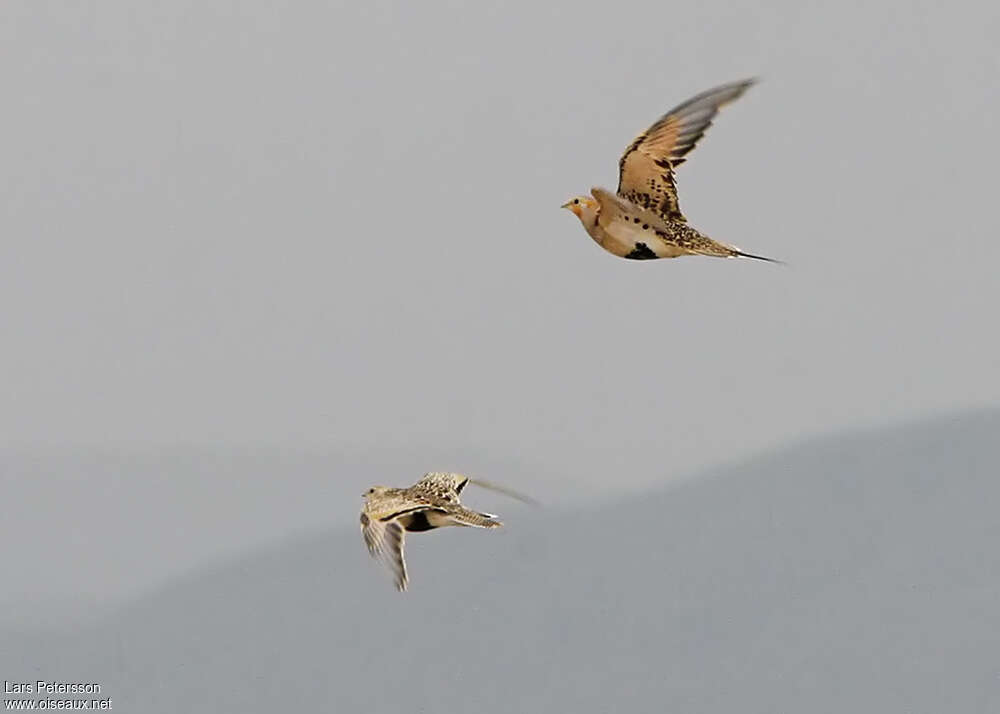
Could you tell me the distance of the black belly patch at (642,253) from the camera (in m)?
23.2

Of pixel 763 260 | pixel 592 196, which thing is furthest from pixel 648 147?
pixel 763 260

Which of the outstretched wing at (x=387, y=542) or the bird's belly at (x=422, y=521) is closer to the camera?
the outstretched wing at (x=387, y=542)

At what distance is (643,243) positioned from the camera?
76.1 ft

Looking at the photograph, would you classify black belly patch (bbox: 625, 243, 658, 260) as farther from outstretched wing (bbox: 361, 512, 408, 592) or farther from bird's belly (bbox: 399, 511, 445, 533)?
outstretched wing (bbox: 361, 512, 408, 592)

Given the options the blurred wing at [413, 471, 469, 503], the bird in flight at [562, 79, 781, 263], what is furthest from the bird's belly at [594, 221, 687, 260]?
the blurred wing at [413, 471, 469, 503]

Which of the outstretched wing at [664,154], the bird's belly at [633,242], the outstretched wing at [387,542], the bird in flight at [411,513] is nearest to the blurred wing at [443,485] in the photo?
the bird in flight at [411,513]

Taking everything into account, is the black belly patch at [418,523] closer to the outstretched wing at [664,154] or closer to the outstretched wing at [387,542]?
the outstretched wing at [387,542]

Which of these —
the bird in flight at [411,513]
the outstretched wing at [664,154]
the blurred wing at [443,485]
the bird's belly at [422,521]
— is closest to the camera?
the bird in flight at [411,513]

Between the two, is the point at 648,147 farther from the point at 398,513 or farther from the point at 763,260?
the point at 398,513

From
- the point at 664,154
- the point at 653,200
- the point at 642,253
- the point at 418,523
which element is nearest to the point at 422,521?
the point at 418,523

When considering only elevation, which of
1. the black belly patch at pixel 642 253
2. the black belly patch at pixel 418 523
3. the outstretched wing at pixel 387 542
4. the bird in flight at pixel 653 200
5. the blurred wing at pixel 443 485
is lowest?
the outstretched wing at pixel 387 542

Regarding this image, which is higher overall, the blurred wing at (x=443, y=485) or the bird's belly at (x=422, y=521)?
the blurred wing at (x=443, y=485)

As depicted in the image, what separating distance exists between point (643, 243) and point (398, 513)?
17.6 ft

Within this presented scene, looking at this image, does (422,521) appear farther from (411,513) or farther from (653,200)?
(653,200)
